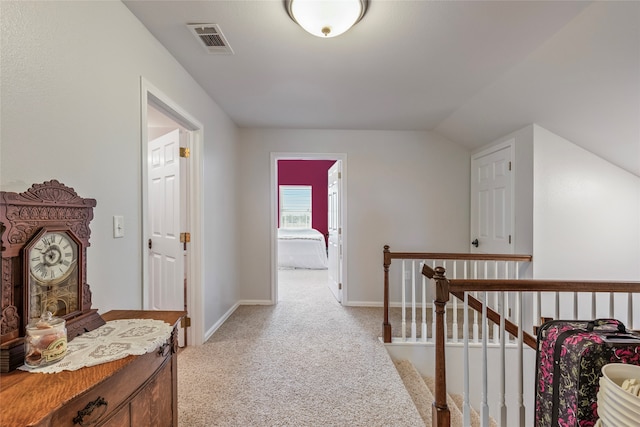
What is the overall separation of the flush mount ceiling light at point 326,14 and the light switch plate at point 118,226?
4.66 feet

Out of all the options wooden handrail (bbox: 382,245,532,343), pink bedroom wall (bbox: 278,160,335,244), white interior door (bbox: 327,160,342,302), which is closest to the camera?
wooden handrail (bbox: 382,245,532,343)

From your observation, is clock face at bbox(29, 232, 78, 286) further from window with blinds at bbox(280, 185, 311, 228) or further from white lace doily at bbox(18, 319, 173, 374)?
window with blinds at bbox(280, 185, 311, 228)

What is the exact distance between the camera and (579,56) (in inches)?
70.4

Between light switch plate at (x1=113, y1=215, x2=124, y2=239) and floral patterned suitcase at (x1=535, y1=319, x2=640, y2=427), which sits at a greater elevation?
light switch plate at (x1=113, y1=215, x2=124, y2=239)

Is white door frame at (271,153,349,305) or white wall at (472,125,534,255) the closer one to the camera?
white wall at (472,125,534,255)

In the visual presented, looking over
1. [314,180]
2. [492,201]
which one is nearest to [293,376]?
[492,201]

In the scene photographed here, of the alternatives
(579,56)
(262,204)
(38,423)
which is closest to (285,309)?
(262,204)

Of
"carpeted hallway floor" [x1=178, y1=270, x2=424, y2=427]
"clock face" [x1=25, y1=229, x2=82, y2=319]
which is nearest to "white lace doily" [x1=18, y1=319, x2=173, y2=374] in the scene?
"clock face" [x1=25, y1=229, x2=82, y2=319]

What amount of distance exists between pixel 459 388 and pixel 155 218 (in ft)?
10.8

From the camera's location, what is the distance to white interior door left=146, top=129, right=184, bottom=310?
2.60 m

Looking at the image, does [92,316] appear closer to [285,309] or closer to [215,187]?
[215,187]

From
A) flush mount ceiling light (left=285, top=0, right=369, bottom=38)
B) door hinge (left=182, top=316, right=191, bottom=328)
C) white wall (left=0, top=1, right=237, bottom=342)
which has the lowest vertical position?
door hinge (left=182, top=316, right=191, bottom=328)

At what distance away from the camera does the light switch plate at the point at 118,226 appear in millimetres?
1498

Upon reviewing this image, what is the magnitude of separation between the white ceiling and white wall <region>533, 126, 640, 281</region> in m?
0.15
